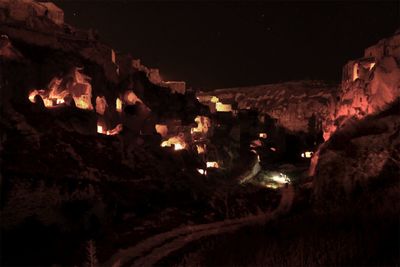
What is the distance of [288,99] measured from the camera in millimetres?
92875

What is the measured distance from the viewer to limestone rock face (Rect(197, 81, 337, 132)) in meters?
76.3

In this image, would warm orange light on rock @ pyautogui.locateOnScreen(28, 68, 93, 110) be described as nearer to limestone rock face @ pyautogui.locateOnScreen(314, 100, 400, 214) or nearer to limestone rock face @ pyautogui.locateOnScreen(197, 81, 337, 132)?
limestone rock face @ pyautogui.locateOnScreen(314, 100, 400, 214)

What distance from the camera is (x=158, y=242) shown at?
51.4ft

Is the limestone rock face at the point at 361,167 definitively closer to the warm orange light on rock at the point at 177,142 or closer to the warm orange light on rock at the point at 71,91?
the warm orange light on rock at the point at 71,91

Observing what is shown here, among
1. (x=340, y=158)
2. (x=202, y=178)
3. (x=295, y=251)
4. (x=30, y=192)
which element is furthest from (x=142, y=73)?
(x=295, y=251)

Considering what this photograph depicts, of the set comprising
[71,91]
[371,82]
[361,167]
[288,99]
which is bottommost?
[361,167]

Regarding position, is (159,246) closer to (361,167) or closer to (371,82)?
(361,167)

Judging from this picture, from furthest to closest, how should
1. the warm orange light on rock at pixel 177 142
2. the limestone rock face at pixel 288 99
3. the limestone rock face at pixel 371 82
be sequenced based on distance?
the limestone rock face at pixel 288 99 < the warm orange light on rock at pixel 177 142 < the limestone rock face at pixel 371 82

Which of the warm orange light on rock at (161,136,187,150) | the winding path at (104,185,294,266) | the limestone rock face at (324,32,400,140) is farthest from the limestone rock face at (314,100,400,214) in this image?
the warm orange light on rock at (161,136,187,150)

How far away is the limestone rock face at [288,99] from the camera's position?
76312 mm

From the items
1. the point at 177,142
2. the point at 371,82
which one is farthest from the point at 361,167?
the point at 177,142

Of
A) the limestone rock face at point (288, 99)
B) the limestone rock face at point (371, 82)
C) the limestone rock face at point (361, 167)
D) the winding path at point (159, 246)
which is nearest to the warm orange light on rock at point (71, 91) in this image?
the winding path at point (159, 246)

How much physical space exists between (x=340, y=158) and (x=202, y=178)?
21417mm

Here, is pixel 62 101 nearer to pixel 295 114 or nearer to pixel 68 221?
pixel 68 221
